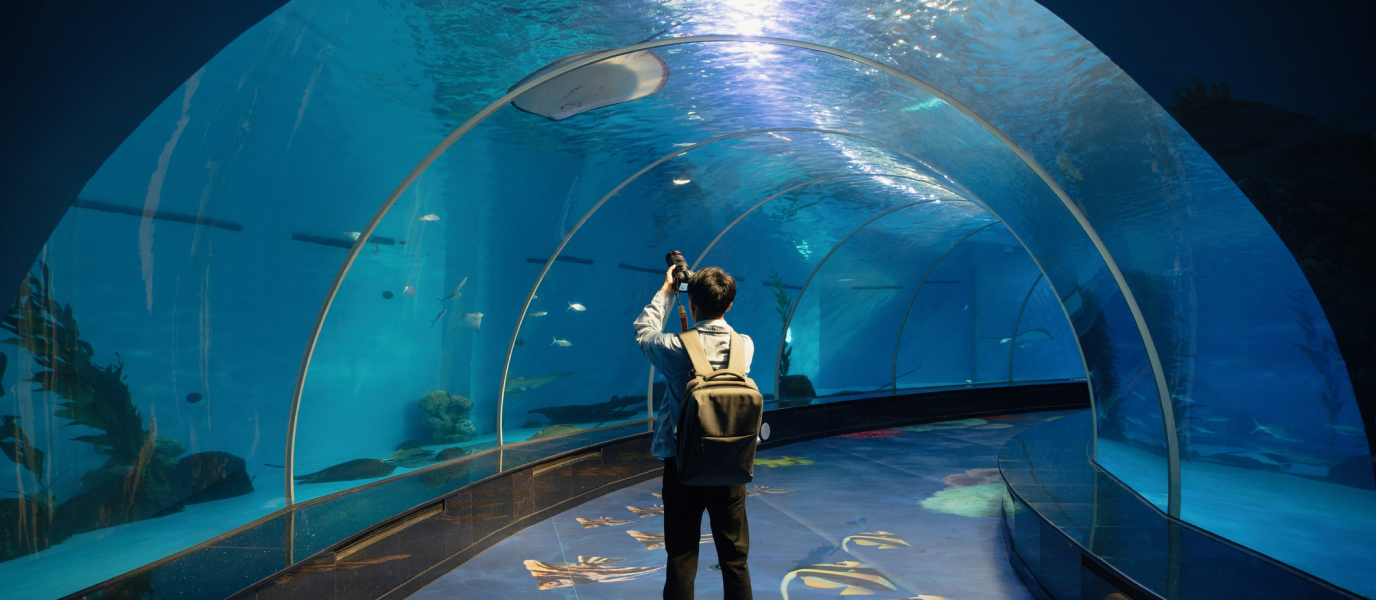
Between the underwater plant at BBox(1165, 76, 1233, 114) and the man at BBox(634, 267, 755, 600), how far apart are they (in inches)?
89.4

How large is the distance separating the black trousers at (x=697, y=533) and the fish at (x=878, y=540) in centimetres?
305

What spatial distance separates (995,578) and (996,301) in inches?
613

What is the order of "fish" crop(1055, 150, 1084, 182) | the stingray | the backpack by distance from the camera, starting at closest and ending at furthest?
the backpack → "fish" crop(1055, 150, 1084, 182) → the stingray

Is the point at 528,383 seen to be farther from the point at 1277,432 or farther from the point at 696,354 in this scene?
the point at 1277,432

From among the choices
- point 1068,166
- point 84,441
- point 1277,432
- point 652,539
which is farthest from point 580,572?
point 1068,166

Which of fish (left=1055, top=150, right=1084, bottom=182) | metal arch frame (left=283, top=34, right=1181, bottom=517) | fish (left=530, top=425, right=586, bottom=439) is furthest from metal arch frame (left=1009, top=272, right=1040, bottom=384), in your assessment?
fish (left=1055, top=150, right=1084, bottom=182)

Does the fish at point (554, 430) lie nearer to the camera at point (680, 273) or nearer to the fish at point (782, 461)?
the fish at point (782, 461)

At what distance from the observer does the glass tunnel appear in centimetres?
432

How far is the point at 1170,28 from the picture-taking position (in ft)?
10.4

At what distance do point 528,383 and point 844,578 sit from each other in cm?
1211

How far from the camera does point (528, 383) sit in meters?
16.2

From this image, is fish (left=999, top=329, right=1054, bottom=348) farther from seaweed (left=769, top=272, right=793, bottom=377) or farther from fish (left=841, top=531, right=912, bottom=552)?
fish (left=841, top=531, right=912, bottom=552)

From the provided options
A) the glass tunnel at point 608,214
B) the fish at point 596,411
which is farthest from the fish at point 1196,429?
the fish at point 596,411

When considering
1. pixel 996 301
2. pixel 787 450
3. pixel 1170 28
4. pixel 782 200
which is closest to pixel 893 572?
pixel 1170 28
